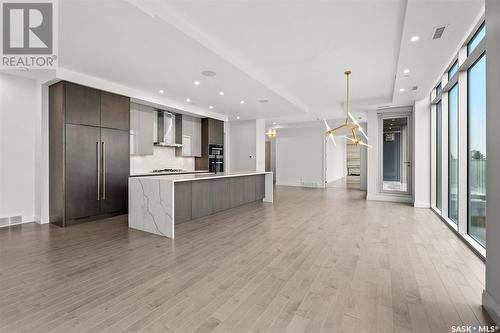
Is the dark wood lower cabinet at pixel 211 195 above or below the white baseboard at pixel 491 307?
above

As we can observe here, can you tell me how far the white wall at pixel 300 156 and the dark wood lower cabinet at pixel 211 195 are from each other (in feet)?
16.9

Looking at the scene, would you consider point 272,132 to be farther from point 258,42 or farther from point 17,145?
point 17,145

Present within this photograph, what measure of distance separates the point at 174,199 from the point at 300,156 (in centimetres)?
837

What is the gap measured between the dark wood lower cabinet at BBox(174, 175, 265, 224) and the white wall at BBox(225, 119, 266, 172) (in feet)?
8.43

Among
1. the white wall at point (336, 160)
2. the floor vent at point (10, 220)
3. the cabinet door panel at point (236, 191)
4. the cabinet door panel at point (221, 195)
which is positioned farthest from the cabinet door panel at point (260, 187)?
the white wall at point (336, 160)

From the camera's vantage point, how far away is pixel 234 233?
3816 mm

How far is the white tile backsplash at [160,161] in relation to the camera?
6198 mm

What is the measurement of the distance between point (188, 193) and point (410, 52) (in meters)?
4.13

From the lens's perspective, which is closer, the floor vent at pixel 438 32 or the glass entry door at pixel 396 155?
the floor vent at pixel 438 32

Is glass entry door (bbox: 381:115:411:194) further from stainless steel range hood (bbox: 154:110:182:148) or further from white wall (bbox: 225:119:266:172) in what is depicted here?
stainless steel range hood (bbox: 154:110:182:148)

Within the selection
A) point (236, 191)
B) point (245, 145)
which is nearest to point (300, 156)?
point (245, 145)

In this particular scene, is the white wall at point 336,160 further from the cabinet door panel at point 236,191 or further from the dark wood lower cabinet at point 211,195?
the cabinet door panel at point 236,191

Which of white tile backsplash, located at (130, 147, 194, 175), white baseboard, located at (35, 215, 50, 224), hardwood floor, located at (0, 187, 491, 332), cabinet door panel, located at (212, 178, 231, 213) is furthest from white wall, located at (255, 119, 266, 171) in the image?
white baseboard, located at (35, 215, 50, 224)

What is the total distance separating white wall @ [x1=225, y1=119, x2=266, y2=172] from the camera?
9.09 metres
